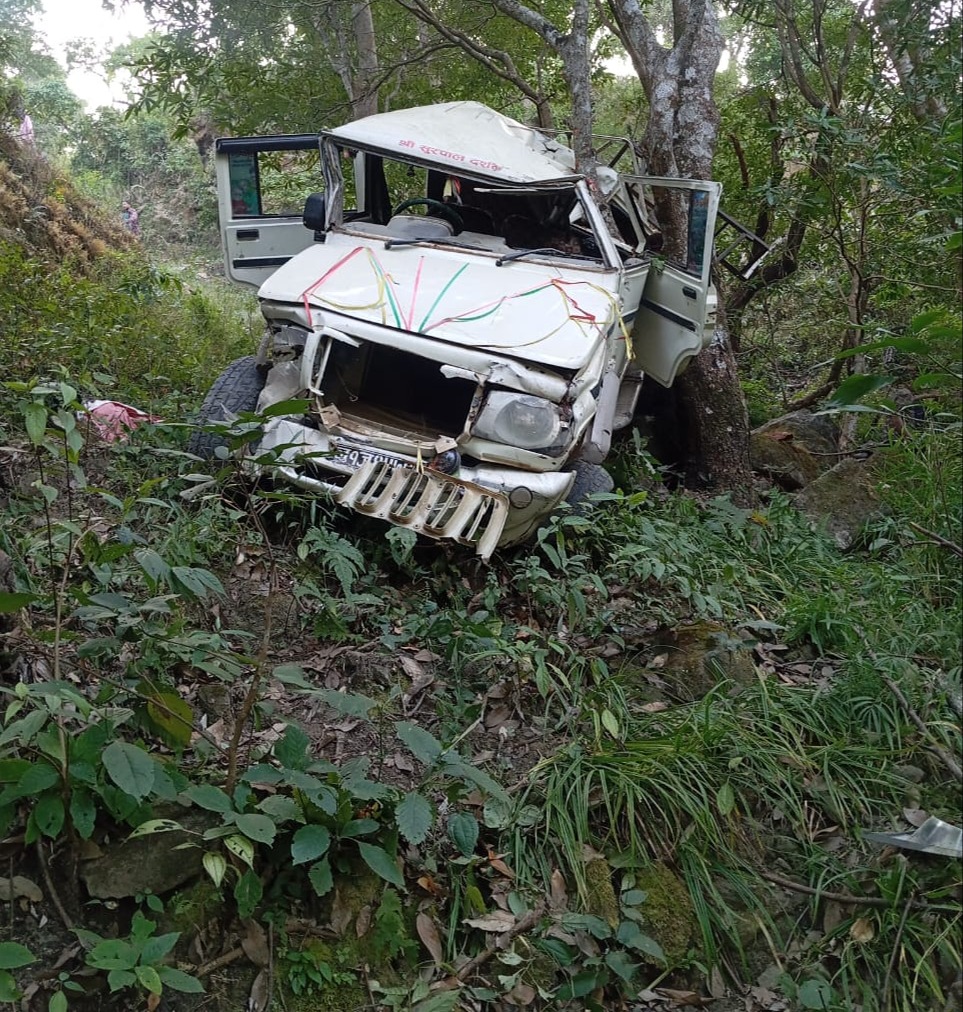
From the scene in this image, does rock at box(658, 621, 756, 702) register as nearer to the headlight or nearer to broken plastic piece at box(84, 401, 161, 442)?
the headlight

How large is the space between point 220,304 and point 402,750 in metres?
6.37

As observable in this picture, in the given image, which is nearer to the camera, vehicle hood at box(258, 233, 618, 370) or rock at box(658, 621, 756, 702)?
rock at box(658, 621, 756, 702)

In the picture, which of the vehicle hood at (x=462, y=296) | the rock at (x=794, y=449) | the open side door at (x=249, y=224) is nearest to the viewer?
the vehicle hood at (x=462, y=296)

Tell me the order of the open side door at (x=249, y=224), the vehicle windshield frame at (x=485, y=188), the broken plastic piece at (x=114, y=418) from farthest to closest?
the open side door at (x=249, y=224)
the vehicle windshield frame at (x=485, y=188)
the broken plastic piece at (x=114, y=418)

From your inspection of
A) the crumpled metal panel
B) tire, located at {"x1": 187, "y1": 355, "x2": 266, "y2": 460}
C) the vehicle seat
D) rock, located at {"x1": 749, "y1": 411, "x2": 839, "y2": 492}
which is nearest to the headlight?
the crumpled metal panel

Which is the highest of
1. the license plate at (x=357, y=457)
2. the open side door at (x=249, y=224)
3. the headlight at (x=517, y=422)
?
the open side door at (x=249, y=224)

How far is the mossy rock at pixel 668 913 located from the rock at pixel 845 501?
106 inches

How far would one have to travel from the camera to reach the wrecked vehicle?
13.2ft

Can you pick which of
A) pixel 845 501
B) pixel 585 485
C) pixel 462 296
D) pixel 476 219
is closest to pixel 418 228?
pixel 476 219

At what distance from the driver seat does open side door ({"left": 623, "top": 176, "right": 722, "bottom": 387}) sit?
118 centimetres

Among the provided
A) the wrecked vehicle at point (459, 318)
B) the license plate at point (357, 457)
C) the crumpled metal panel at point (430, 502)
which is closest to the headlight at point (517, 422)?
the wrecked vehicle at point (459, 318)

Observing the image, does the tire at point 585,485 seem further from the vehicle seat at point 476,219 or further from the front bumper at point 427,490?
the vehicle seat at point 476,219

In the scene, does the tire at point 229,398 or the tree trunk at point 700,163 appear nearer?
the tire at point 229,398

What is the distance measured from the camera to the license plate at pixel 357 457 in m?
3.97
